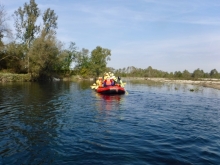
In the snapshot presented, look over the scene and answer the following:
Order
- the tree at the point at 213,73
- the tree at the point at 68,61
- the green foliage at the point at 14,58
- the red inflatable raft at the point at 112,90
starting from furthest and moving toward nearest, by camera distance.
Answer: the tree at the point at 213,73 < the tree at the point at 68,61 < the green foliage at the point at 14,58 < the red inflatable raft at the point at 112,90

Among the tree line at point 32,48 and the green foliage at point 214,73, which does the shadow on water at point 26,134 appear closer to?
the tree line at point 32,48

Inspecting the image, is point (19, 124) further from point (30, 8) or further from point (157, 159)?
point (30, 8)

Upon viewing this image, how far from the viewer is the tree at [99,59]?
89000 millimetres

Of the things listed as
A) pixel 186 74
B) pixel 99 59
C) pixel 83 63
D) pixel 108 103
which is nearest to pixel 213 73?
pixel 186 74

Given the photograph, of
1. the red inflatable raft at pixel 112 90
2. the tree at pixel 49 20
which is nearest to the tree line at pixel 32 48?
the tree at pixel 49 20

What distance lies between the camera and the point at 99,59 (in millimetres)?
90750

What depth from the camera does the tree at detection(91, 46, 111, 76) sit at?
89.0 m

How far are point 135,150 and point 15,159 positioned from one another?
3.84 m

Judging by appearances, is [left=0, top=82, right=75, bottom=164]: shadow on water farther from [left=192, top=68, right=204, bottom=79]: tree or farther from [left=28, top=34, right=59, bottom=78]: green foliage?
[left=192, top=68, right=204, bottom=79]: tree

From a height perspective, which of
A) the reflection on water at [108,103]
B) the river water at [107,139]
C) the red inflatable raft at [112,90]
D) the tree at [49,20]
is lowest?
the river water at [107,139]

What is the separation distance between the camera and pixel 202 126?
35.5 ft

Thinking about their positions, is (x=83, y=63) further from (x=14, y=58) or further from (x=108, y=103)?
(x=108, y=103)

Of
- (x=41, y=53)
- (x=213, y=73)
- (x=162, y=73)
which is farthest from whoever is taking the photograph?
(x=162, y=73)

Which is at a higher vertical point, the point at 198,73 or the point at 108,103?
the point at 198,73
